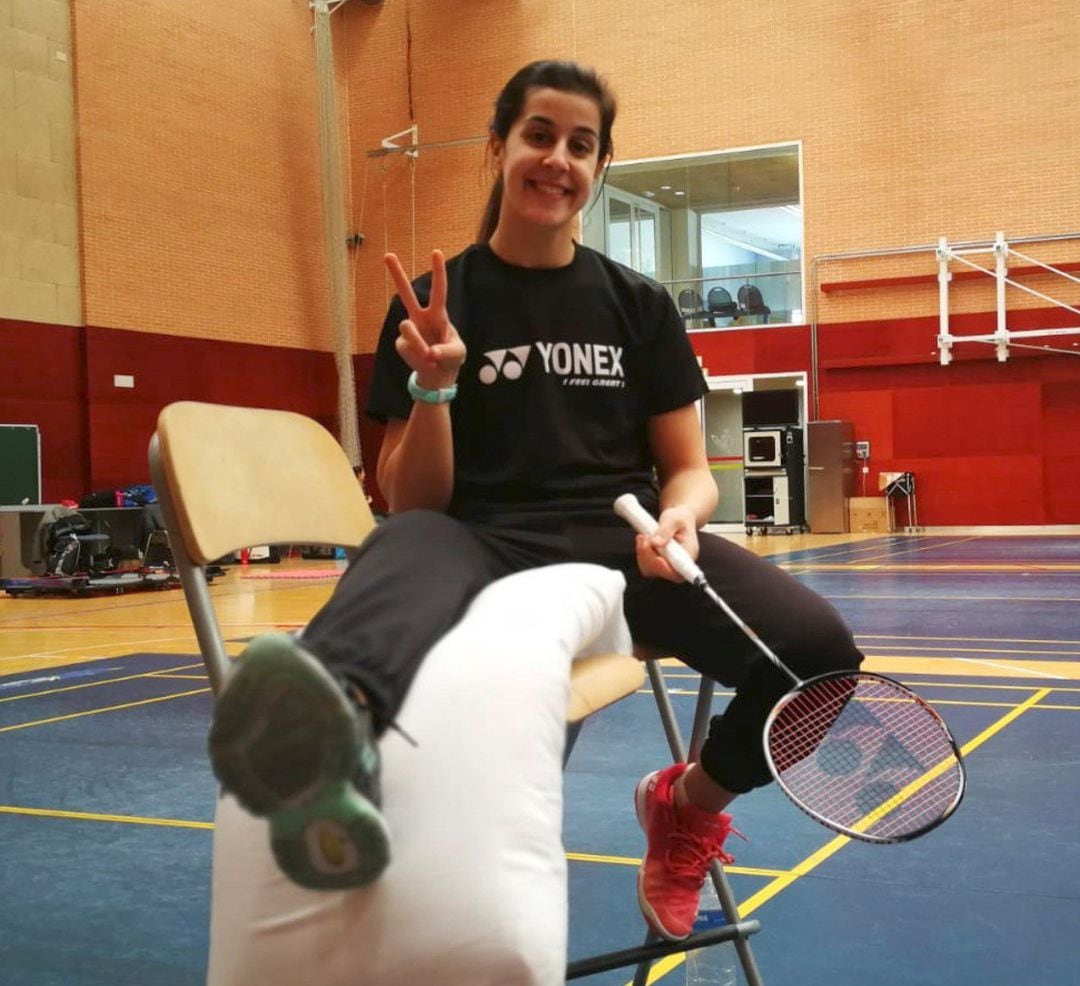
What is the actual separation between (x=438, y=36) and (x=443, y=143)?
1744mm

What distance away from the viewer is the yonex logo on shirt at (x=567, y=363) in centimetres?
237

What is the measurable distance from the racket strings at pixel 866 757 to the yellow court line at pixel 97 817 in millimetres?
2205

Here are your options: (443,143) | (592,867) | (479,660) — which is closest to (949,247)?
(443,143)

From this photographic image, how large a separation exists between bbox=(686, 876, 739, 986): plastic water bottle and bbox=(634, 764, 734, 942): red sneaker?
177 mm

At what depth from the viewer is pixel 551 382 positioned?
7.74ft

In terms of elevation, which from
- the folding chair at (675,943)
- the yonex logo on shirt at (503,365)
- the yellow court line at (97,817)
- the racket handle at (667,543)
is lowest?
the yellow court line at (97,817)

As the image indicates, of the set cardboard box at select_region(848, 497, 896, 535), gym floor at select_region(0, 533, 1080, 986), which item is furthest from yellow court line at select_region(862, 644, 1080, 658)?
cardboard box at select_region(848, 497, 896, 535)

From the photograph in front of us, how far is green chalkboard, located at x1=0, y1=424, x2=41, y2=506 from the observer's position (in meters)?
Result: 16.4

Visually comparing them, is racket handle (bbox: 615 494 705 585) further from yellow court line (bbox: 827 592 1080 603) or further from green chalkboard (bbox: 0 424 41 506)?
green chalkboard (bbox: 0 424 41 506)

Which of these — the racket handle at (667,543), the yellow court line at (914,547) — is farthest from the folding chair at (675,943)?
the yellow court line at (914,547)

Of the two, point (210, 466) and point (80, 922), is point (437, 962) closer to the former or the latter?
point (210, 466)

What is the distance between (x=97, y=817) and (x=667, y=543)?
8.45 feet

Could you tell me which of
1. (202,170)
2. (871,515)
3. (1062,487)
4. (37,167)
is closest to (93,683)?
(37,167)

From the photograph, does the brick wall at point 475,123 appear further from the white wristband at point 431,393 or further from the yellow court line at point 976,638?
the white wristband at point 431,393
